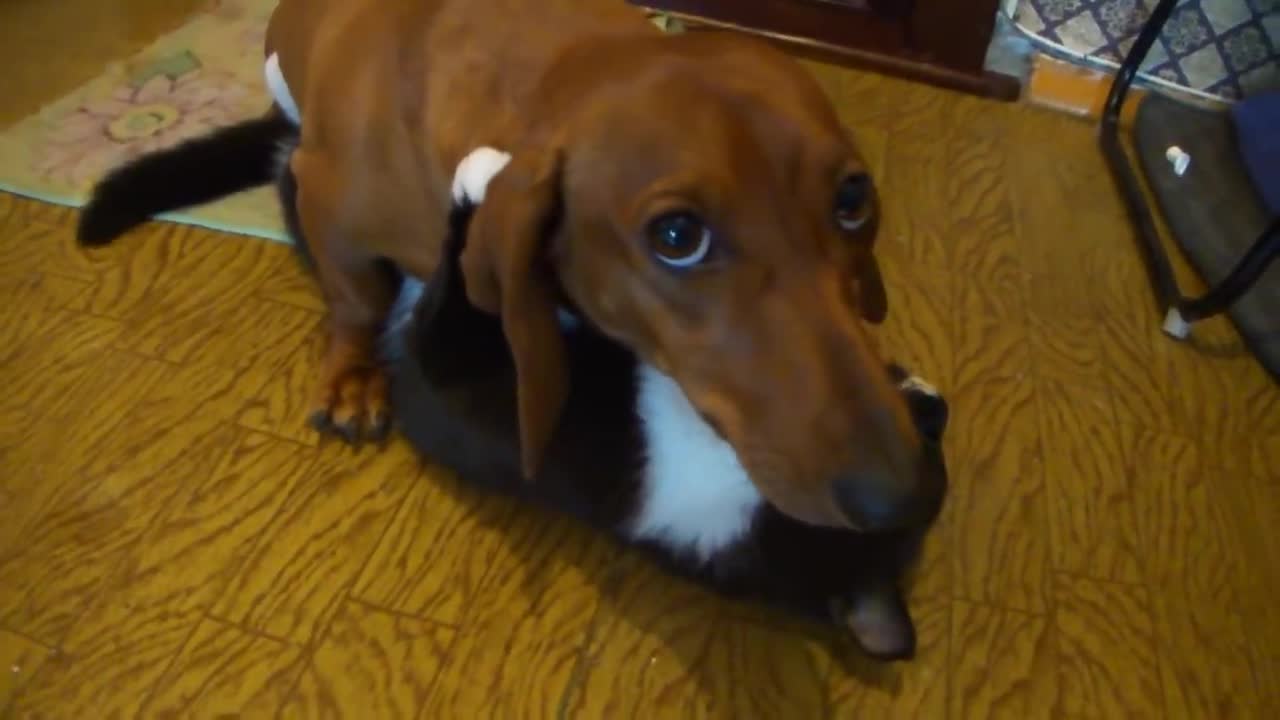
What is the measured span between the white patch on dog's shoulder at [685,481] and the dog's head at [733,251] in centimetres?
17

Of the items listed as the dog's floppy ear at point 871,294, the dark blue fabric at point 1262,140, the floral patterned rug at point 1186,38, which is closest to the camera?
the dog's floppy ear at point 871,294

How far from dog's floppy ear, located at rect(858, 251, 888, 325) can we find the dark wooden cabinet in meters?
1.11

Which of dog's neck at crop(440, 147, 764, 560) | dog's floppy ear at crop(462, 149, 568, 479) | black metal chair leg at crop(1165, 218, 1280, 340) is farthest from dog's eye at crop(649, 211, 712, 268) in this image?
black metal chair leg at crop(1165, 218, 1280, 340)

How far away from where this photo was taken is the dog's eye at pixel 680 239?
0.87m

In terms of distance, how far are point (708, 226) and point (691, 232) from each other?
1 cm

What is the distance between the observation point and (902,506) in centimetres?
83

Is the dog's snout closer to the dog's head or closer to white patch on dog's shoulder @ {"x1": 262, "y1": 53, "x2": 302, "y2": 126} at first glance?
the dog's head

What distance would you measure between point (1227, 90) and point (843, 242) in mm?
1549

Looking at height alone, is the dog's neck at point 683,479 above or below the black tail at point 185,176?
above

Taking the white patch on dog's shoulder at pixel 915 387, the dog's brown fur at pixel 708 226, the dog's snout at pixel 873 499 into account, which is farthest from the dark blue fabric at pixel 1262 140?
the dog's snout at pixel 873 499

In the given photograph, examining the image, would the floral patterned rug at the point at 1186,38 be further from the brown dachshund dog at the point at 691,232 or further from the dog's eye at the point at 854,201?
the dog's eye at the point at 854,201

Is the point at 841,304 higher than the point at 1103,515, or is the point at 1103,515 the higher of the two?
the point at 841,304

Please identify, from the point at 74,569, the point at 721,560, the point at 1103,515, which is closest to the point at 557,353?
the point at 721,560

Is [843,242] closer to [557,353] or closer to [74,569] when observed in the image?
[557,353]
